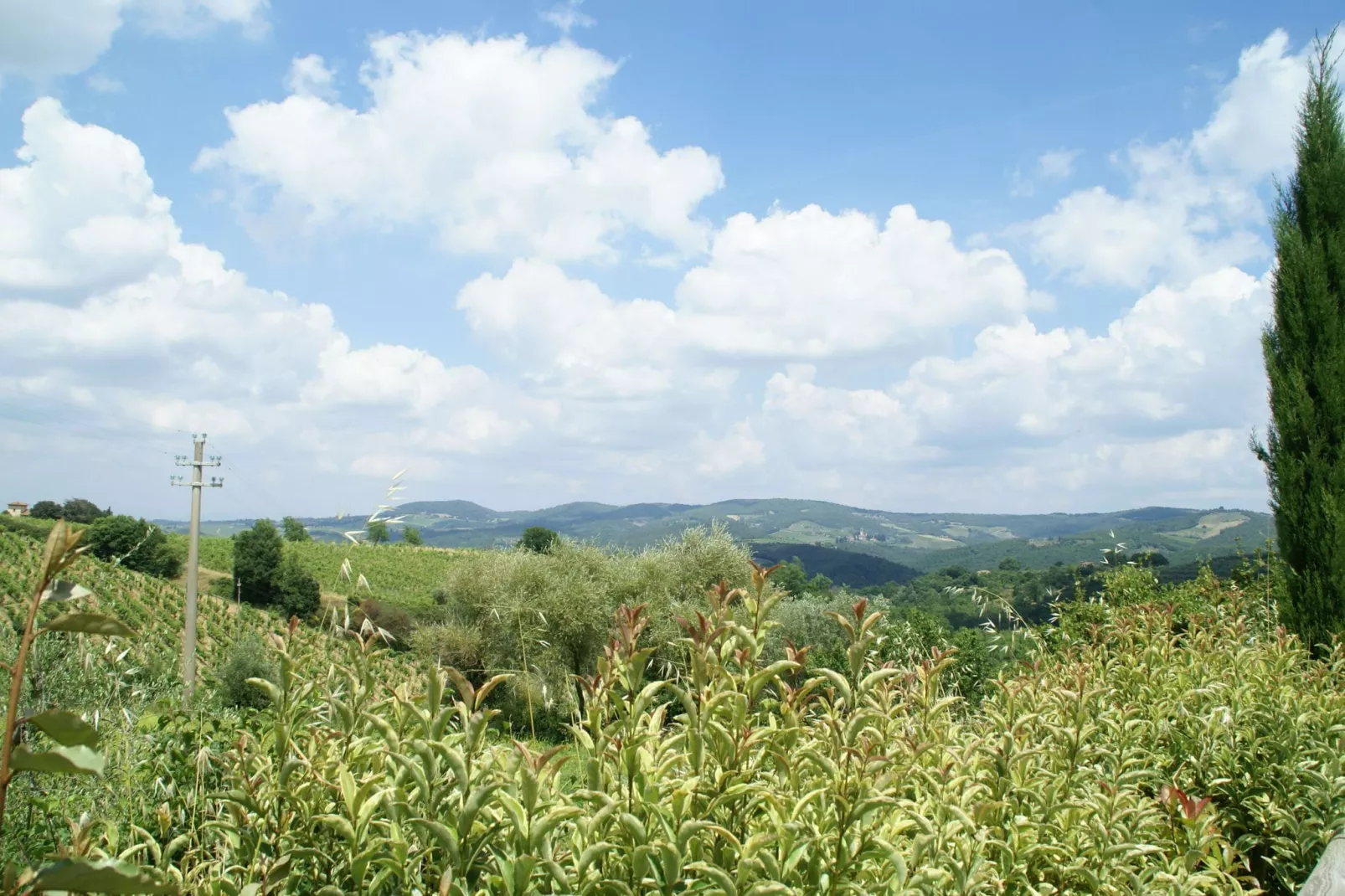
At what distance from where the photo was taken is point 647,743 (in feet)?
6.90

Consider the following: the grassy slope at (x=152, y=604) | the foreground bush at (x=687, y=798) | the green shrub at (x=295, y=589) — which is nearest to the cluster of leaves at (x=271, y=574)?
the green shrub at (x=295, y=589)

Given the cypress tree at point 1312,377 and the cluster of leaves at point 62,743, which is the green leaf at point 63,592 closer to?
the cluster of leaves at point 62,743

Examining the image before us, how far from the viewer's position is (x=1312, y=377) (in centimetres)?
811

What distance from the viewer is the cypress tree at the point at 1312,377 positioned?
25.0ft

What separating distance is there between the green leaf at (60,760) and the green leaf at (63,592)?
18 cm

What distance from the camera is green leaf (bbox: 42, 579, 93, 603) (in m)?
0.97

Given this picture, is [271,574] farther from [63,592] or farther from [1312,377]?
[63,592]

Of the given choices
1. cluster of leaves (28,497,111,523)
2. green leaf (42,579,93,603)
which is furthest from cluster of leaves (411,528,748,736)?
cluster of leaves (28,497,111,523)

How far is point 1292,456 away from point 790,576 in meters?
34.0

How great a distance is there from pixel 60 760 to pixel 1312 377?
1031 centimetres

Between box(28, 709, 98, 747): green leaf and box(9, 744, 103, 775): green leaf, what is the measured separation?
1cm

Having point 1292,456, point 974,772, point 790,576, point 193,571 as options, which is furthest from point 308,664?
point 790,576

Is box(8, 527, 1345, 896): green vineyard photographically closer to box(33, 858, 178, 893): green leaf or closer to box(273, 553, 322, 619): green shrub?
box(33, 858, 178, 893): green leaf

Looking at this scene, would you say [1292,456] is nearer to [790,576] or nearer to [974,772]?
[974,772]
